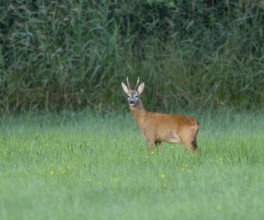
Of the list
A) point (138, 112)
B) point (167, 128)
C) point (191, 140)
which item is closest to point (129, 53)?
point (138, 112)

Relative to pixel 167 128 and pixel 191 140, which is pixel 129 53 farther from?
pixel 191 140

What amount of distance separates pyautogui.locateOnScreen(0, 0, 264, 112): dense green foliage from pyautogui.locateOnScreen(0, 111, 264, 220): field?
2390mm

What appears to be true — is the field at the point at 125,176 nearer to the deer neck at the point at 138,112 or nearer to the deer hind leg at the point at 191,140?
the deer hind leg at the point at 191,140

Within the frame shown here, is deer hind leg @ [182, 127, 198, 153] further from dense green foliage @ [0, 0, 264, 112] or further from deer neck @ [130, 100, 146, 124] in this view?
dense green foliage @ [0, 0, 264, 112]

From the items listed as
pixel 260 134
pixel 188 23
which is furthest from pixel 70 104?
pixel 260 134

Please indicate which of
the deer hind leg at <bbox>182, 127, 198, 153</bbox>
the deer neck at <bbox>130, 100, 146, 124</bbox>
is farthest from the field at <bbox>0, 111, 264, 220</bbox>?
the deer neck at <bbox>130, 100, 146, 124</bbox>

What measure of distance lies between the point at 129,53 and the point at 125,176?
805 centimetres

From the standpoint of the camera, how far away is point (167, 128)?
11.5 metres

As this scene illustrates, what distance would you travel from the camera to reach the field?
782 centimetres

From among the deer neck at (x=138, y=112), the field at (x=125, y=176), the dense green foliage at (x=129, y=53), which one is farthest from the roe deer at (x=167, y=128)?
the dense green foliage at (x=129, y=53)

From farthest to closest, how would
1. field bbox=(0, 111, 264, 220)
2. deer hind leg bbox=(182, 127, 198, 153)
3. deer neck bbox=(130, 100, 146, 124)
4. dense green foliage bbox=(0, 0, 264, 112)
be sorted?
1. dense green foliage bbox=(0, 0, 264, 112)
2. deer neck bbox=(130, 100, 146, 124)
3. deer hind leg bbox=(182, 127, 198, 153)
4. field bbox=(0, 111, 264, 220)

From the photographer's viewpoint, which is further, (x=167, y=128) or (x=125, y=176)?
(x=167, y=128)

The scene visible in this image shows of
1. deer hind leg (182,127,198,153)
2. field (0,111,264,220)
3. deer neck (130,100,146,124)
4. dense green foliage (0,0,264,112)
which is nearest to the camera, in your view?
field (0,111,264,220)

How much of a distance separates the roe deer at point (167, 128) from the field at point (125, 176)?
0.16 m
